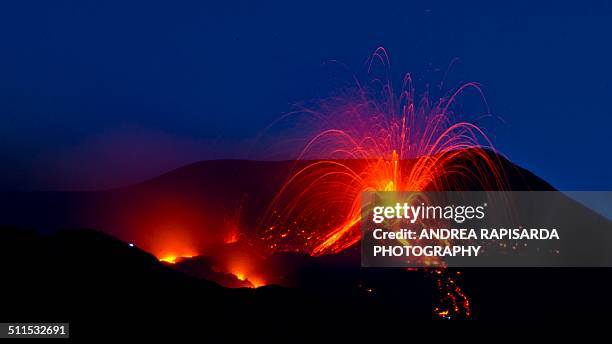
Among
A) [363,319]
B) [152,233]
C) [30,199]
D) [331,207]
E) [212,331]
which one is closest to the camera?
[212,331]

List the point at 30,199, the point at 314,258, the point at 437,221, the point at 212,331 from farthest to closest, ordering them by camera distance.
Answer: the point at 30,199
the point at 437,221
the point at 314,258
the point at 212,331

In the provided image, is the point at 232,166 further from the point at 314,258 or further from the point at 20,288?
the point at 20,288

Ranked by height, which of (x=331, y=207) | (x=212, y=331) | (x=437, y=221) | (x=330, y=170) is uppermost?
(x=330, y=170)

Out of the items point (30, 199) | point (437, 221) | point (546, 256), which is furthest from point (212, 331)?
point (30, 199)

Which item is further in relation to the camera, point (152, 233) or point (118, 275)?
point (152, 233)

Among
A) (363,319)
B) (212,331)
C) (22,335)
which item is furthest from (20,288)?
(363,319)

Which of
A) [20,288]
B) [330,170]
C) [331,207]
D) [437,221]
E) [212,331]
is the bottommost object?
[212,331]

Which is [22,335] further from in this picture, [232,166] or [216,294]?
[232,166]

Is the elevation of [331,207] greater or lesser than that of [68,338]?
greater

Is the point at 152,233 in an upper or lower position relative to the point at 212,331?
upper
